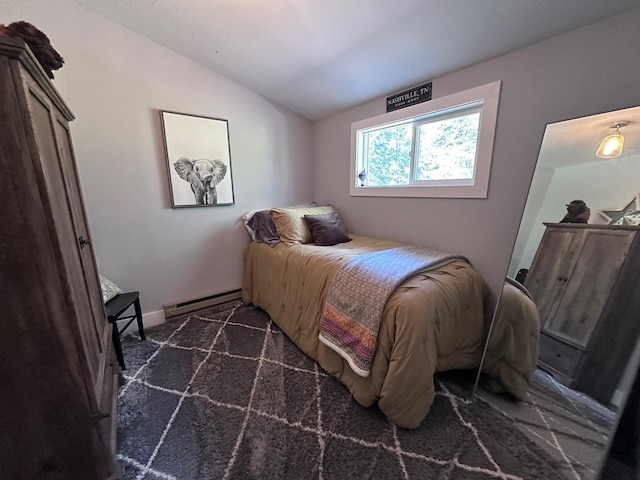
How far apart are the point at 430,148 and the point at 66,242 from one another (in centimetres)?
233

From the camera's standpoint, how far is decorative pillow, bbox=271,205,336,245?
238cm

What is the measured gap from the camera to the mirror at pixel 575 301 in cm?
106

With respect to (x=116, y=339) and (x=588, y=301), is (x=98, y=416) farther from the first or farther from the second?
(x=588, y=301)

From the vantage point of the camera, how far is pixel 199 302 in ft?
8.22

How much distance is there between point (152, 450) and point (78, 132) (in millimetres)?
2110

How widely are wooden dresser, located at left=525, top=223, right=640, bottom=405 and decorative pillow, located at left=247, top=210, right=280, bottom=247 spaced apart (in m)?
2.02

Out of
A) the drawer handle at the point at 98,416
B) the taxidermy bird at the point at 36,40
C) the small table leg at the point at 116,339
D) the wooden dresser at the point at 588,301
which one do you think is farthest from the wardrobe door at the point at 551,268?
the small table leg at the point at 116,339

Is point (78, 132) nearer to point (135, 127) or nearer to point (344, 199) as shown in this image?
point (135, 127)

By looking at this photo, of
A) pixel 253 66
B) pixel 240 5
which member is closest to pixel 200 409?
pixel 240 5

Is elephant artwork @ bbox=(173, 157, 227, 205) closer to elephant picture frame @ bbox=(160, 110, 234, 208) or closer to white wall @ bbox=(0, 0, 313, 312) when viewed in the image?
elephant picture frame @ bbox=(160, 110, 234, 208)

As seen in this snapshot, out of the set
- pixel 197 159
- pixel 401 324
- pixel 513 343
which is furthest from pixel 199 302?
pixel 513 343

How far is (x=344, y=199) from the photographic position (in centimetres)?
282

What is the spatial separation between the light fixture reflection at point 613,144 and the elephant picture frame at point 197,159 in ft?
8.60

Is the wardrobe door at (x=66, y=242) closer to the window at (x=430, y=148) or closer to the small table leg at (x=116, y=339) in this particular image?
the small table leg at (x=116, y=339)
